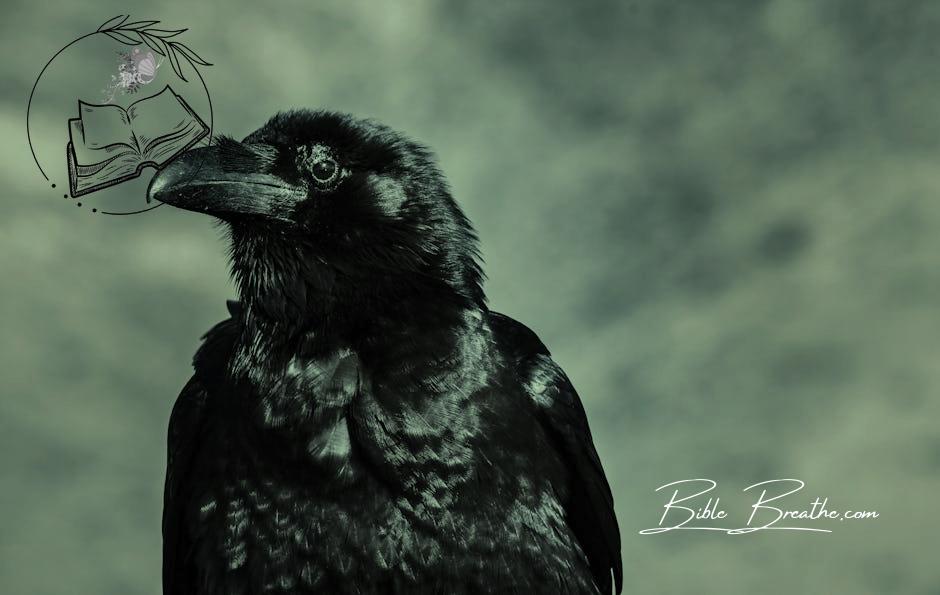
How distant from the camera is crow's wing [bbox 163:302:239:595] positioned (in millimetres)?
5762

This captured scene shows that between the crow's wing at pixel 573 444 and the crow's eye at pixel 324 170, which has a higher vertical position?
the crow's eye at pixel 324 170

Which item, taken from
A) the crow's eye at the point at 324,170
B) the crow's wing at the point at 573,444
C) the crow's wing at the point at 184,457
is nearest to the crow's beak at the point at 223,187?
the crow's eye at the point at 324,170

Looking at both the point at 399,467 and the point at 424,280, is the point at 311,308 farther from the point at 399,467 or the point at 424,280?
the point at 399,467

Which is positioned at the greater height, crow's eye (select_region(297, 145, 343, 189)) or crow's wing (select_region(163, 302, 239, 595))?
crow's eye (select_region(297, 145, 343, 189))

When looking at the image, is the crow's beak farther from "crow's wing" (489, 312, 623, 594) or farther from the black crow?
"crow's wing" (489, 312, 623, 594)

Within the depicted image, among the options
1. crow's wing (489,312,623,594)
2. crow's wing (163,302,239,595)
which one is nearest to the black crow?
crow's wing (163,302,239,595)

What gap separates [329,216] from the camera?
511 cm

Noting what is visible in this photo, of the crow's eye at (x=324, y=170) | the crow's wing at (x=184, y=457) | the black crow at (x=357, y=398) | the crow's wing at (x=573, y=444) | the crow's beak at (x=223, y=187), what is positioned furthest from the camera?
the crow's wing at (x=573, y=444)

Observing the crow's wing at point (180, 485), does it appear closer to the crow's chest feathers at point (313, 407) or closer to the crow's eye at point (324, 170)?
the crow's chest feathers at point (313, 407)

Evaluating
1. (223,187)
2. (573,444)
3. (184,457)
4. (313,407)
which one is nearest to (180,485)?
(184,457)

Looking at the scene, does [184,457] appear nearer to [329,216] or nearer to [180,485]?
[180,485]

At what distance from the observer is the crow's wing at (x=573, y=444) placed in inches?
241

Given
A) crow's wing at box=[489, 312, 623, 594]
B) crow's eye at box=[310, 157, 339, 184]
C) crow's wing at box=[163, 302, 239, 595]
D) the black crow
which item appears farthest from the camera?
crow's wing at box=[489, 312, 623, 594]

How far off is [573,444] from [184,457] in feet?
8.30
